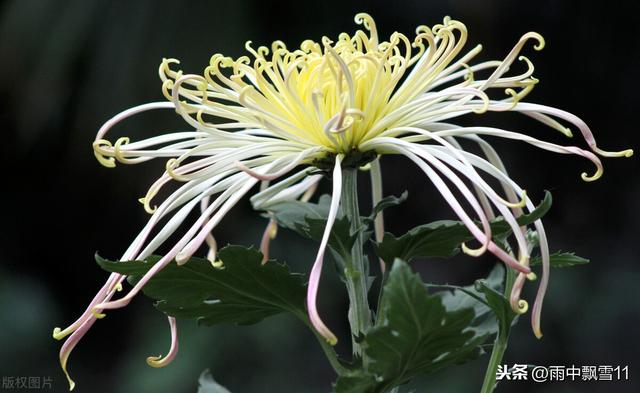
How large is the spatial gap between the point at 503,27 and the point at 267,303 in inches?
53.3

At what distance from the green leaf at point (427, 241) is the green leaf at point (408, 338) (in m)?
0.07

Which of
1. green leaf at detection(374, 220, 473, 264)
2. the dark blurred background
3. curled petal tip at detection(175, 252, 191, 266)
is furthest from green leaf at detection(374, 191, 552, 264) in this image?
the dark blurred background

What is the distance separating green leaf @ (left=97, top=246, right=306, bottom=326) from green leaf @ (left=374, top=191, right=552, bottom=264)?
57 millimetres

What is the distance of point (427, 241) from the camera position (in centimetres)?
56

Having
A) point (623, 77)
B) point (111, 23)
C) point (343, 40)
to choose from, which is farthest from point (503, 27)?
point (343, 40)

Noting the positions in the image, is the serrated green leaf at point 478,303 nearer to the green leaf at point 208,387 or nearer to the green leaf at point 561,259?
the green leaf at point 561,259

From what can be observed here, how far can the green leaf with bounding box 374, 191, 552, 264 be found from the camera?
547 millimetres

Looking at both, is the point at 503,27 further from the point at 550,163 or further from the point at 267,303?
the point at 267,303

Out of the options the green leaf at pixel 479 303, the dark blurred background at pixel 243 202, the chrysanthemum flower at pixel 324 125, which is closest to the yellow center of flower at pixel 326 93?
the chrysanthemum flower at pixel 324 125

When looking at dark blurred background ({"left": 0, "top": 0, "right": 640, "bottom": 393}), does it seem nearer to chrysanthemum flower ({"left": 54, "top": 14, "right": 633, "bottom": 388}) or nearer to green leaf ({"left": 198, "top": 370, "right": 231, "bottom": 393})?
green leaf ({"left": 198, "top": 370, "right": 231, "bottom": 393})

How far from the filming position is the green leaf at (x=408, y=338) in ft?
1.45

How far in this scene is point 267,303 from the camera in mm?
576

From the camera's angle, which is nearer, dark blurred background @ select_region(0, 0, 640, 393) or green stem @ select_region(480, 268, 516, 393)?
green stem @ select_region(480, 268, 516, 393)

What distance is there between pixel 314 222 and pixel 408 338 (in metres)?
0.09
